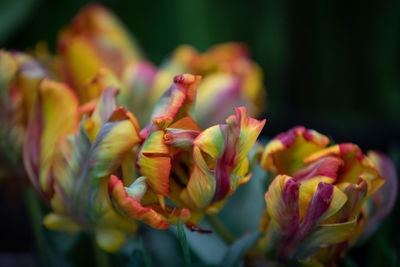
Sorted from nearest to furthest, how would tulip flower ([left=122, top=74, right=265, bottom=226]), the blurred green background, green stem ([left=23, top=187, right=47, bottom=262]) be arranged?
tulip flower ([left=122, top=74, right=265, bottom=226]), green stem ([left=23, top=187, right=47, bottom=262]), the blurred green background

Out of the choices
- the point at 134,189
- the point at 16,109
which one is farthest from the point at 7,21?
the point at 134,189

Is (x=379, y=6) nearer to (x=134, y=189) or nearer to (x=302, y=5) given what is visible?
(x=302, y=5)

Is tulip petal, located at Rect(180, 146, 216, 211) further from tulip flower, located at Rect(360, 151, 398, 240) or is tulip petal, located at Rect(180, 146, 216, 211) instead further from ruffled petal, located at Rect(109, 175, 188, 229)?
tulip flower, located at Rect(360, 151, 398, 240)

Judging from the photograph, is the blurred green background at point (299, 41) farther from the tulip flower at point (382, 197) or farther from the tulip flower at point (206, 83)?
the tulip flower at point (382, 197)

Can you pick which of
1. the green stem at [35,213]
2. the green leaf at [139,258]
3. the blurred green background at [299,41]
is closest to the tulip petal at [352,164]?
the green leaf at [139,258]

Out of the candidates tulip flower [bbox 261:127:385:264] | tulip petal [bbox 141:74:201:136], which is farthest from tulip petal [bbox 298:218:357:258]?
tulip petal [bbox 141:74:201:136]
